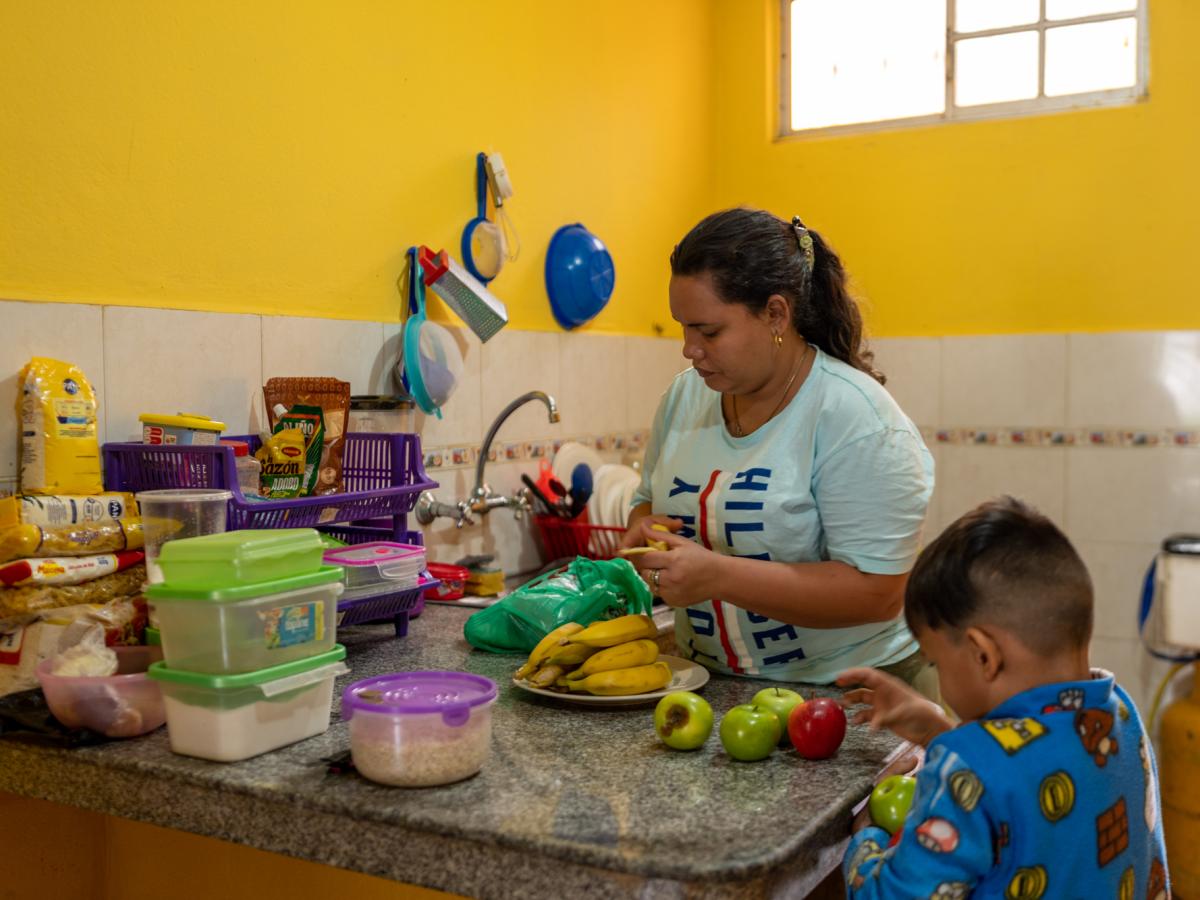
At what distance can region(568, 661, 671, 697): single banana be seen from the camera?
154 centimetres

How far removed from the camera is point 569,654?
1.59 metres

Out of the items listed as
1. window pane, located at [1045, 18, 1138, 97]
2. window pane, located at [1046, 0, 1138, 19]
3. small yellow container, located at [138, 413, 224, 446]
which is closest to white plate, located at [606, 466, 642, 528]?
small yellow container, located at [138, 413, 224, 446]

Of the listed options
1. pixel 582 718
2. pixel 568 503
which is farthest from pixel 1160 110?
pixel 582 718

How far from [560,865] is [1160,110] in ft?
10.2

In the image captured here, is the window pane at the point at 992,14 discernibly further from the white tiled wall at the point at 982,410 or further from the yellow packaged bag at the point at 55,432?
the yellow packaged bag at the point at 55,432

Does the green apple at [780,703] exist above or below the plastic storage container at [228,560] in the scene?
below

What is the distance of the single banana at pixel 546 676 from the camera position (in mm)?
1575

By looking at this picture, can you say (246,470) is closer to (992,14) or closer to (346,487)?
(346,487)

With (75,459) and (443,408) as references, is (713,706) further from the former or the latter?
(443,408)

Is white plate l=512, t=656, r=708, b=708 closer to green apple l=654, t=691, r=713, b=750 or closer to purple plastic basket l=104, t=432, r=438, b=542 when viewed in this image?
green apple l=654, t=691, r=713, b=750

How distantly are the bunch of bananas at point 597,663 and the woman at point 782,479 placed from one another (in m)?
0.10

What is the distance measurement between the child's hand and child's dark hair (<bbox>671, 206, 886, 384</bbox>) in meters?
0.64

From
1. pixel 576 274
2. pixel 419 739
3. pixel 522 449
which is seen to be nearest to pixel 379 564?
pixel 419 739

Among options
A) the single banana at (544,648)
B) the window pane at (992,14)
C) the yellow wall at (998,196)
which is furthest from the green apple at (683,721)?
the window pane at (992,14)
